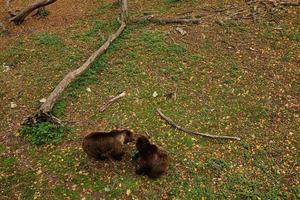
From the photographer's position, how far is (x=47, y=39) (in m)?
10.4

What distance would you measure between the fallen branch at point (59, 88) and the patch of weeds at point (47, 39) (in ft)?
5.09

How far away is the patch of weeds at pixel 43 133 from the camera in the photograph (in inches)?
277

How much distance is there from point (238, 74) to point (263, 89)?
739mm

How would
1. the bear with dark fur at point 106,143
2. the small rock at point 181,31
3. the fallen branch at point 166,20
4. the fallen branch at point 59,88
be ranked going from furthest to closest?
the fallen branch at point 166,20, the small rock at point 181,31, the fallen branch at point 59,88, the bear with dark fur at point 106,143

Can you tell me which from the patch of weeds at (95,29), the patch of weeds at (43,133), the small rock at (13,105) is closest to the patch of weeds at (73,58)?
the patch of weeds at (95,29)

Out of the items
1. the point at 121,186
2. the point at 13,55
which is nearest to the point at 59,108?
the point at 121,186

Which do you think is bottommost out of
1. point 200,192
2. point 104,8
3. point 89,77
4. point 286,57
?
point 200,192

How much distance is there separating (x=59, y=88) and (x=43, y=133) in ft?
4.32

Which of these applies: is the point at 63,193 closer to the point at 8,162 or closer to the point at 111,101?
the point at 8,162

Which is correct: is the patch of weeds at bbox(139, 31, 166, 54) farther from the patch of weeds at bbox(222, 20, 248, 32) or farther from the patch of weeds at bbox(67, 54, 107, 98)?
the patch of weeds at bbox(222, 20, 248, 32)

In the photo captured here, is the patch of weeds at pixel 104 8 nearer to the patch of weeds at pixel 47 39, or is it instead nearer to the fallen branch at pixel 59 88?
the fallen branch at pixel 59 88

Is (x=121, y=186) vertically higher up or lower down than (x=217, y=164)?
higher up

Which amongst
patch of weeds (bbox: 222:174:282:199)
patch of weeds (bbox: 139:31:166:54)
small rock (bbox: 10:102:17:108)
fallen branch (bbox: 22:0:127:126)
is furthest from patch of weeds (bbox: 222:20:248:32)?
small rock (bbox: 10:102:17:108)

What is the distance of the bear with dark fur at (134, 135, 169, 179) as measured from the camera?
6043 mm
